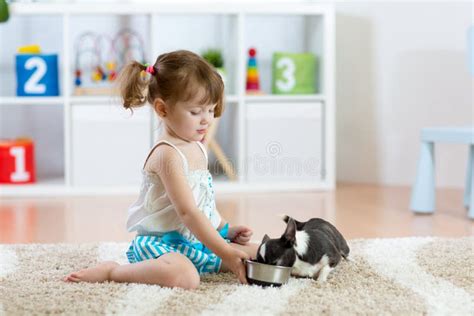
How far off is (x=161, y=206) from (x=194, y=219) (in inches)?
4.6

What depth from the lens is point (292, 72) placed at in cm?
289

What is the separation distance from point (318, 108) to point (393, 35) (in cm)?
46

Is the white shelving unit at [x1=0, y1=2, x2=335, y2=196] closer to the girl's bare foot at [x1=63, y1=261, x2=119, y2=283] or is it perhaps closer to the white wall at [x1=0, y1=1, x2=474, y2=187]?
the white wall at [x1=0, y1=1, x2=474, y2=187]

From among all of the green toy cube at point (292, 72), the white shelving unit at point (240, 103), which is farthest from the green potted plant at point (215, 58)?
the green toy cube at point (292, 72)

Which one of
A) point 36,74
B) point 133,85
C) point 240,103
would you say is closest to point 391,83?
point 240,103

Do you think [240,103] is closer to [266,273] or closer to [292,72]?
[292,72]

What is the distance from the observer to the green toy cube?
2.88 m

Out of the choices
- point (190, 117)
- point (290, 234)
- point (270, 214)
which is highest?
point (190, 117)

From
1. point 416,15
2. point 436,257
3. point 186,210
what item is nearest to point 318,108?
point 416,15

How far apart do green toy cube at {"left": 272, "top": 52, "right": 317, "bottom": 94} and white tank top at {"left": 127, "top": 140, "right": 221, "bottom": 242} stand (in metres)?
1.48

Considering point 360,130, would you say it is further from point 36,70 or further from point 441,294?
point 441,294

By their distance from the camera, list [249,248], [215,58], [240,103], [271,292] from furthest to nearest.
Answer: [215,58], [240,103], [249,248], [271,292]

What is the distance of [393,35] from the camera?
3.00 m

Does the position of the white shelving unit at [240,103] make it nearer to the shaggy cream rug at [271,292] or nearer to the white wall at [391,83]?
the white wall at [391,83]
